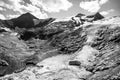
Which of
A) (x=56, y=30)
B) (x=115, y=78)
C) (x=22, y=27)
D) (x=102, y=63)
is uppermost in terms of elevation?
(x=22, y=27)

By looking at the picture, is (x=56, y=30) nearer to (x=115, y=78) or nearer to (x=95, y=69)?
(x=95, y=69)

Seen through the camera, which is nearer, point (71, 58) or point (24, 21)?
point (71, 58)

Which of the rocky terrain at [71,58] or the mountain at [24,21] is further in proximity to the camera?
the mountain at [24,21]

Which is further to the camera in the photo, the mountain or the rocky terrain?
the mountain

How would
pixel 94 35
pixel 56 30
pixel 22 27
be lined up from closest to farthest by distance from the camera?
pixel 94 35, pixel 56 30, pixel 22 27

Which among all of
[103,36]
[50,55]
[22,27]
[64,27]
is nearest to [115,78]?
[103,36]

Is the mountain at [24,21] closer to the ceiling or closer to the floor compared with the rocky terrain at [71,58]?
closer to the ceiling

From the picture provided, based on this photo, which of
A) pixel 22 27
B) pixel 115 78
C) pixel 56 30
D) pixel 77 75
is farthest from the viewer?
pixel 22 27

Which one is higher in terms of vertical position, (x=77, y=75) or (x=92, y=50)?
(x=92, y=50)

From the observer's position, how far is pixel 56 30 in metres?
66.2

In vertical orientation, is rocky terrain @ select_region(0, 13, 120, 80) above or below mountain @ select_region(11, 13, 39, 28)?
below

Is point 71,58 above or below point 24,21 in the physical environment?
below

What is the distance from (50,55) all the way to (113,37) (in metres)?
22.8

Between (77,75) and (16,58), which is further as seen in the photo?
(16,58)
